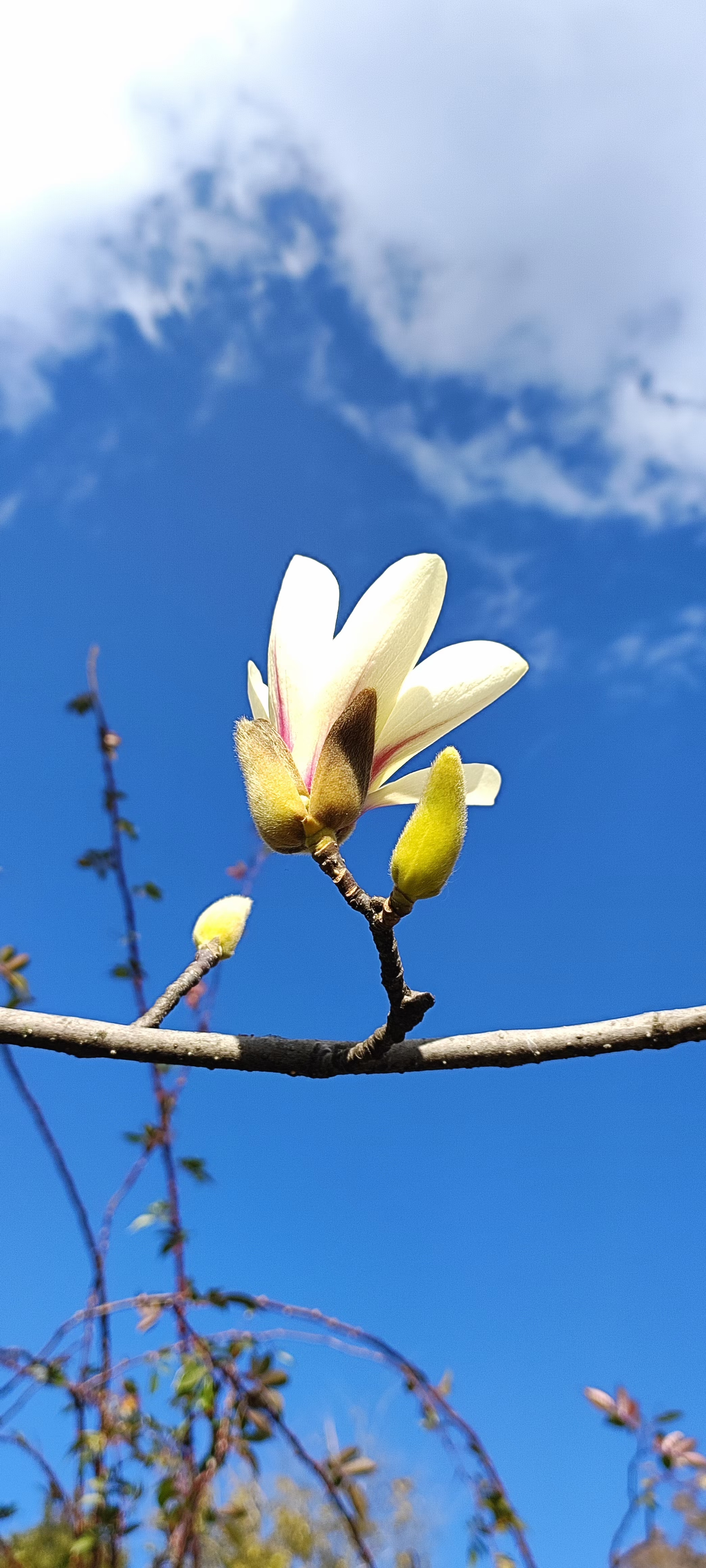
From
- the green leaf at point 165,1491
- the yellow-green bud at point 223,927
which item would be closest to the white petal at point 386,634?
the yellow-green bud at point 223,927

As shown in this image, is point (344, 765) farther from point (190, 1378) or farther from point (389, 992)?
point (190, 1378)

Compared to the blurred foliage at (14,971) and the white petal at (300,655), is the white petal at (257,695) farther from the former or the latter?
the blurred foliage at (14,971)

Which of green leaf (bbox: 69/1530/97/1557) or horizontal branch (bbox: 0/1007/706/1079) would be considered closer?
horizontal branch (bbox: 0/1007/706/1079)

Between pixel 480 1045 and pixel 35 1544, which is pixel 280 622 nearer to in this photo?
pixel 480 1045

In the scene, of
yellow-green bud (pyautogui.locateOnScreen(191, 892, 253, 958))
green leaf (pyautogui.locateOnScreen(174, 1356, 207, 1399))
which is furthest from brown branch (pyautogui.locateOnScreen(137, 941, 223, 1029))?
green leaf (pyautogui.locateOnScreen(174, 1356, 207, 1399))

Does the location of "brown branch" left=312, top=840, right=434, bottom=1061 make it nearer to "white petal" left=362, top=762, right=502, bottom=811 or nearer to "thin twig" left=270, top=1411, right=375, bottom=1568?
"white petal" left=362, top=762, right=502, bottom=811

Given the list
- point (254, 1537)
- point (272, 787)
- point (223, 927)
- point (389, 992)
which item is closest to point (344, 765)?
point (272, 787)
